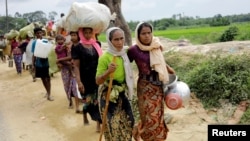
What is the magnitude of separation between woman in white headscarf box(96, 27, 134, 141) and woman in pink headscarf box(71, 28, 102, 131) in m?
0.75

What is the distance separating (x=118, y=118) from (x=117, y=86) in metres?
0.37

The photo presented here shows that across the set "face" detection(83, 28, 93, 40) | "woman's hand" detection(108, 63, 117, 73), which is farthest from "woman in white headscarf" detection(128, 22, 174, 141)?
"face" detection(83, 28, 93, 40)

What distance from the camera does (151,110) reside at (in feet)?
15.0

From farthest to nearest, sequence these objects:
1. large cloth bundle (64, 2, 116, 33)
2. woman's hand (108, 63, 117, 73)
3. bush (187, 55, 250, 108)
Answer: bush (187, 55, 250, 108) → large cloth bundle (64, 2, 116, 33) → woman's hand (108, 63, 117, 73)

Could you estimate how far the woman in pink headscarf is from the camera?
5223 millimetres

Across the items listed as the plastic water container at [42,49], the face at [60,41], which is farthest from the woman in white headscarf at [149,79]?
the plastic water container at [42,49]

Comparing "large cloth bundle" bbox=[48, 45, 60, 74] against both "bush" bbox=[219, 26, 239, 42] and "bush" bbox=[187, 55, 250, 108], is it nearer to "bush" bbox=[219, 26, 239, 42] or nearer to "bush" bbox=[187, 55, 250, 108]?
"bush" bbox=[187, 55, 250, 108]

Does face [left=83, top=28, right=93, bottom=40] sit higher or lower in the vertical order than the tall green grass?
higher

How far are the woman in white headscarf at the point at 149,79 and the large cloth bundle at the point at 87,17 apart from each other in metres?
1.03

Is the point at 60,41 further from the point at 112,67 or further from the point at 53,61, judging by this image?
the point at 112,67

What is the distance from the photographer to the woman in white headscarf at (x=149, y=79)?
14.3 ft

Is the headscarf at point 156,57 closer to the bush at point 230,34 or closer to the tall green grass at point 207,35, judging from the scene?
the tall green grass at point 207,35

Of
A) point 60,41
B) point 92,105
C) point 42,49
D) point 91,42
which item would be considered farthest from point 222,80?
point 42,49

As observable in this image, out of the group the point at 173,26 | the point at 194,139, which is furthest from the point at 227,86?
the point at 173,26
